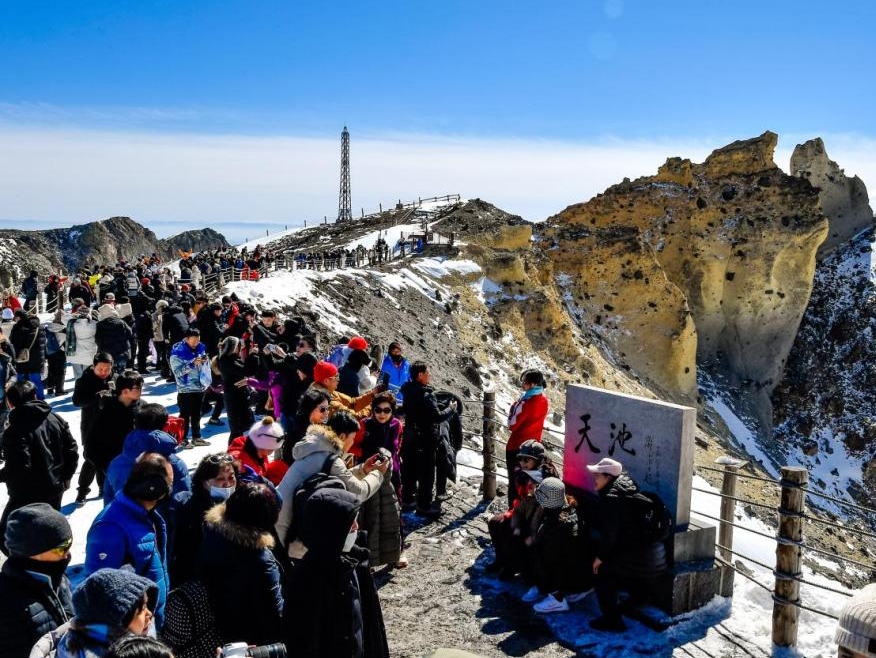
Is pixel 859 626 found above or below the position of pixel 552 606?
above

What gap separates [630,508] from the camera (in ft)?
17.6

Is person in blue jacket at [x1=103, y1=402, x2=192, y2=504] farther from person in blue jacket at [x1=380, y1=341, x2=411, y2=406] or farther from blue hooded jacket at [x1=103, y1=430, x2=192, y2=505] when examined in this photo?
person in blue jacket at [x1=380, y1=341, x2=411, y2=406]

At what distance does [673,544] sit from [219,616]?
3784 mm

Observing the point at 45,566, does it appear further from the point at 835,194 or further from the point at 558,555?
the point at 835,194

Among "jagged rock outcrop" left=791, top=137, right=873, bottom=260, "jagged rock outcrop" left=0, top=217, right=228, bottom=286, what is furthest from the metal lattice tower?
"jagged rock outcrop" left=791, top=137, right=873, bottom=260

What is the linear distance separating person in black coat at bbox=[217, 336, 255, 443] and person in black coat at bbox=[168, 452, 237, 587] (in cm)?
433

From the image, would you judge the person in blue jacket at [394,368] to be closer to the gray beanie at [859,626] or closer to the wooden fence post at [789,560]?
the wooden fence post at [789,560]

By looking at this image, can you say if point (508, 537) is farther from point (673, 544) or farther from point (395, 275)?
point (395, 275)

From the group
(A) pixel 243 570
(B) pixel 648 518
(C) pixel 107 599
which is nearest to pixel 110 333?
(A) pixel 243 570

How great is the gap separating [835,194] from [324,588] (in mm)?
62871

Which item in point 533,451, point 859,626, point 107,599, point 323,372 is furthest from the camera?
point 323,372

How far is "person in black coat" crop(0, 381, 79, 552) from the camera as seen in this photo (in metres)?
5.57

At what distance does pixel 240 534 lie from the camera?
356 cm

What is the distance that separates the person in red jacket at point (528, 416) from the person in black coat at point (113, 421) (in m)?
3.77
